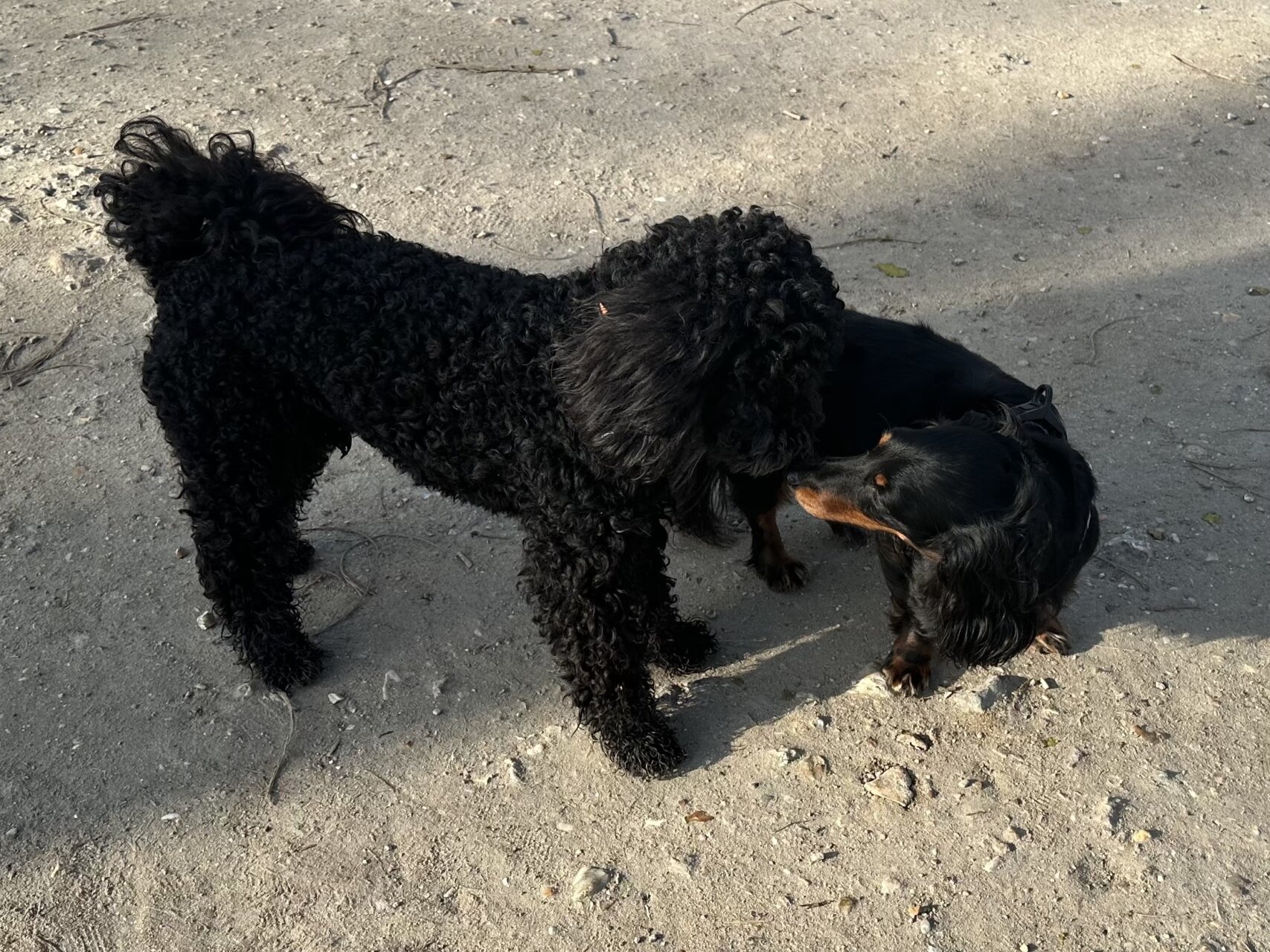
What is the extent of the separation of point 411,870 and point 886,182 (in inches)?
179

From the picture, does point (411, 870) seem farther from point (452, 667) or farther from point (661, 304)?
point (661, 304)

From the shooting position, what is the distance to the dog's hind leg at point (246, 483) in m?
3.04

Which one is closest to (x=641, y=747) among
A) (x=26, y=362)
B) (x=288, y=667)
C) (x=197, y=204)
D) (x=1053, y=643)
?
(x=288, y=667)

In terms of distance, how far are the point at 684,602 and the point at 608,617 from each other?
2.99 feet

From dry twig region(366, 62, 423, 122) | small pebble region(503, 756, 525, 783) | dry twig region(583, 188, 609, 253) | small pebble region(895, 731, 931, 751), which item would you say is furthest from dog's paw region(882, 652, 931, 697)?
dry twig region(366, 62, 423, 122)

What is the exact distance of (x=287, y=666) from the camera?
141 inches

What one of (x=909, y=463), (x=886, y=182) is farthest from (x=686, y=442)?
(x=886, y=182)

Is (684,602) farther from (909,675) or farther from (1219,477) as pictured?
(1219,477)

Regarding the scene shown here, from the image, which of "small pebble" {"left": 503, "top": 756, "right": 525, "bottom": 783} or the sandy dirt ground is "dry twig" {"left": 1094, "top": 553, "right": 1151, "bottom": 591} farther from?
"small pebble" {"left": 503, "top": 756, "right": 525, "bottom": 783}

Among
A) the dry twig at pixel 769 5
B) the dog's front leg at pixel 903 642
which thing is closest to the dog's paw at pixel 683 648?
the dog's front leg at pixel 903 642

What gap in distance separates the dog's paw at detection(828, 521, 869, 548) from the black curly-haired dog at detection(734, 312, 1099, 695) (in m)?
0.39

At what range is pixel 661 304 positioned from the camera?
2.53 meters

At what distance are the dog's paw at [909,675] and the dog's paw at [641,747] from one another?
826 mm

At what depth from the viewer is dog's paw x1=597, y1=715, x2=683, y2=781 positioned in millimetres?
3309
